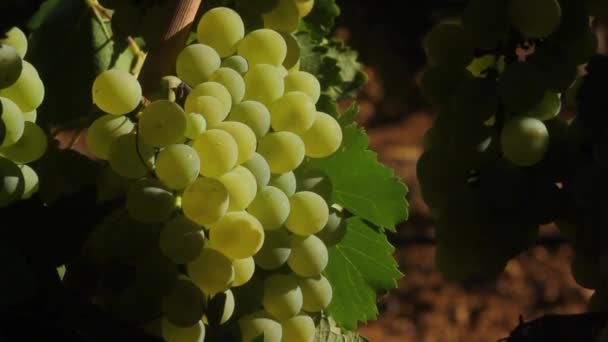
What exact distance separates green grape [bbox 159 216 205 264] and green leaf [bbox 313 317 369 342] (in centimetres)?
17

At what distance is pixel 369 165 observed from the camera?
0.71 m

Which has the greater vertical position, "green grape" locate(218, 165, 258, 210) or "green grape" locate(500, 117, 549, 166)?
"green grape" locate(218, 165, 258, 210)

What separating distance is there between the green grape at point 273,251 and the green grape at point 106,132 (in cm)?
11

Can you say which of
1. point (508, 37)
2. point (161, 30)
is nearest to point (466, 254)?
point (508, 37)

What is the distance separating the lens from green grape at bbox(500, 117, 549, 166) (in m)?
0.64

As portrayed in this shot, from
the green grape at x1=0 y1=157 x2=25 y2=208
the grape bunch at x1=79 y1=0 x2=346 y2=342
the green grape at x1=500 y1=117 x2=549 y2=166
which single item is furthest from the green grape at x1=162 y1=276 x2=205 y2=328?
the green grape at x1=500 y1=117 x2=549 y2=166

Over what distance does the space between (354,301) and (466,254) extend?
9 centimetres

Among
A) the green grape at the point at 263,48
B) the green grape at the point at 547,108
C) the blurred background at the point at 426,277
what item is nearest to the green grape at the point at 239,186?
the green grape at the point at 263,48

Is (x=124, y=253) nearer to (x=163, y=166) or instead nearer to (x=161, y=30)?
(x=163, y=166)

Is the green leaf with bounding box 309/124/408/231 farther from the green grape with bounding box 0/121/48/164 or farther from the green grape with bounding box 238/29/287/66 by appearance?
the green grape with bounding box 0/121/48/164

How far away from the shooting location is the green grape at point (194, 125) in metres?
0.58

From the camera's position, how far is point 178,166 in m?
0.55

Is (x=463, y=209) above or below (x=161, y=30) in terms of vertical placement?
→ below

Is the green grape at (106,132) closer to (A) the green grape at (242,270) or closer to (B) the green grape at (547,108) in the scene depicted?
(A) the green grape at (242,270)
